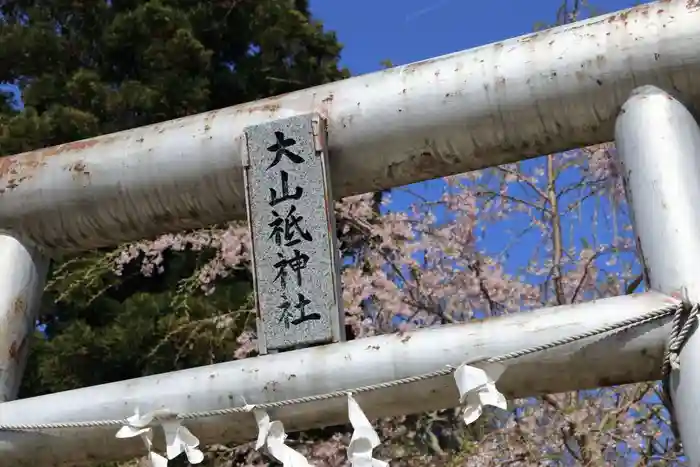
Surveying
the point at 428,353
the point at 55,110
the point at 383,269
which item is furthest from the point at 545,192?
the point at 55,110

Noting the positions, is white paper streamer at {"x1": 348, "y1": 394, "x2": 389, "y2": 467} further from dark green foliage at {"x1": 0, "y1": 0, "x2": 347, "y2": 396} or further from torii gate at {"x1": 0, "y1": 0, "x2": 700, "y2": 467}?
dark green foliage at {"x1": 0, "y1": 0, "x2": 347, "y2": 396}

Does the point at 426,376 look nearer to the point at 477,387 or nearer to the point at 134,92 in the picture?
the point at 477,387

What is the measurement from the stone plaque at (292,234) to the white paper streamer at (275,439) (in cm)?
17

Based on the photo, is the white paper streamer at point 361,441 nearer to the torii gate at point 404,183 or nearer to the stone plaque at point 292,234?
the torii gate at point 404,183

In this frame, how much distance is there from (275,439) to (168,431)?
236 millimetres

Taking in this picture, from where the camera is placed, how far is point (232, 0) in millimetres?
6844

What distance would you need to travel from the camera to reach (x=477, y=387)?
1507 millimetres

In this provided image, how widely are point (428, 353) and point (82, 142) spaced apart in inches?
43.8

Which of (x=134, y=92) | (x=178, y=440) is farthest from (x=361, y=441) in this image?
(x=134, y=92)

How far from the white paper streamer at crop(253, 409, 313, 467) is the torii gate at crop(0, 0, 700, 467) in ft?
0.11

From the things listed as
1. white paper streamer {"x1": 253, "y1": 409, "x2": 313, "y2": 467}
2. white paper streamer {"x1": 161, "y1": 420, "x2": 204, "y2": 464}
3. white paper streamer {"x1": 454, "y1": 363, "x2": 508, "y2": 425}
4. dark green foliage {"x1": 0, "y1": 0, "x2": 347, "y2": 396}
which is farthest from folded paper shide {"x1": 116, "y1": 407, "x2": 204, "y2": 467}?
dark green foliage {"x1": 0, "y1": 0, "x2": 347, "y2": 396}

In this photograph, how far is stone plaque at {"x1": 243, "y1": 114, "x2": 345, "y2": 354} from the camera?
1.75m

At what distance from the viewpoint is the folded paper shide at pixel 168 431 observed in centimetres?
170

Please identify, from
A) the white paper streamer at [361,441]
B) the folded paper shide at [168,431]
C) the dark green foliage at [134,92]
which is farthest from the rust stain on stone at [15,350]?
the dark green foliage at [134,92]
